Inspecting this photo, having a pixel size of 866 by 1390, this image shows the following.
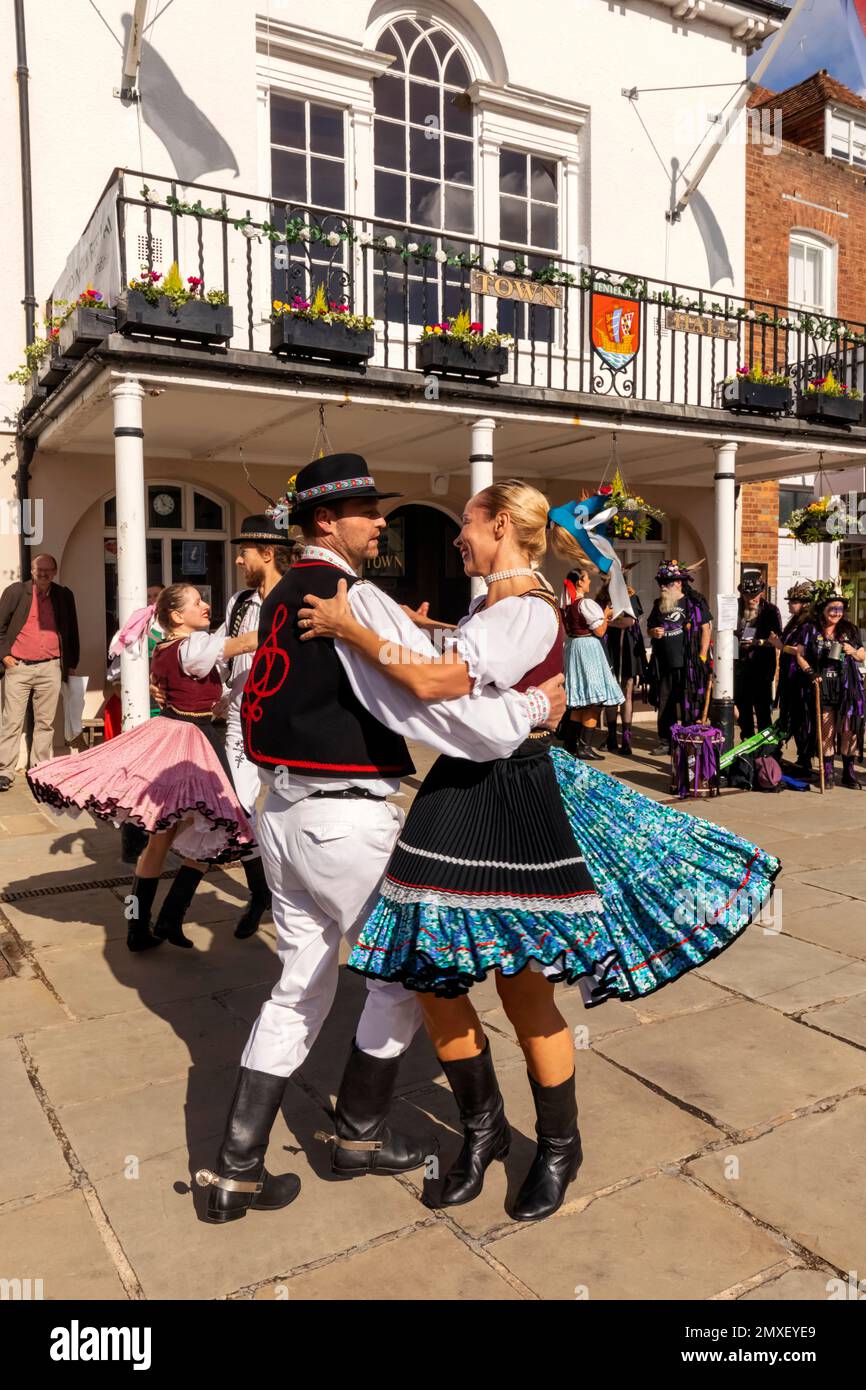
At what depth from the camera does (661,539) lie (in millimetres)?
15664

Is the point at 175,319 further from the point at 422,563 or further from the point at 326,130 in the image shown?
the point at 422,563

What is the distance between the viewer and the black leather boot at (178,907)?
491cm

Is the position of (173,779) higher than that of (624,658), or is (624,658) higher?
(624,658)

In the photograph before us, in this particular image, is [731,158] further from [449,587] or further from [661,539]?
[449,587]

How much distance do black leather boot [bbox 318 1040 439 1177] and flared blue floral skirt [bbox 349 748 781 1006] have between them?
0.40m

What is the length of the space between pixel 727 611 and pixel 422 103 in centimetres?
691

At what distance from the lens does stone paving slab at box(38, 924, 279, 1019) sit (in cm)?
434

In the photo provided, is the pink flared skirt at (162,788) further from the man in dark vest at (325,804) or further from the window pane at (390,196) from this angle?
the window pane at (390,196)

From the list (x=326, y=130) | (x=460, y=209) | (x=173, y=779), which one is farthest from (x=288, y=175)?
(x=173, y=779)

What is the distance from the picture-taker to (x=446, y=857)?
2574mm

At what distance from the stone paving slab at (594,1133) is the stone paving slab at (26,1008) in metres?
1.68

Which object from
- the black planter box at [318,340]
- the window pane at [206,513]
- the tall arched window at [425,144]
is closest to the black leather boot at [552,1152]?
the black planter box at [318,340]

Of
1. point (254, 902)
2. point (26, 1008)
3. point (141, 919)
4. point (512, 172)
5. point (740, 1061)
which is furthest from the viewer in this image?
point (512, 172)

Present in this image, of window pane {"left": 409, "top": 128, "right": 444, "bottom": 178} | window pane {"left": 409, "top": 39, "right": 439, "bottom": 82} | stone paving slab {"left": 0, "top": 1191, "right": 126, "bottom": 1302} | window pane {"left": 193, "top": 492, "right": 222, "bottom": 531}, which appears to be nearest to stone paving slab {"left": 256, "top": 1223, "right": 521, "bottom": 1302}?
stone paving slab {"left": 0, "top": 1191, "right": 126, "bottom": 1302}
